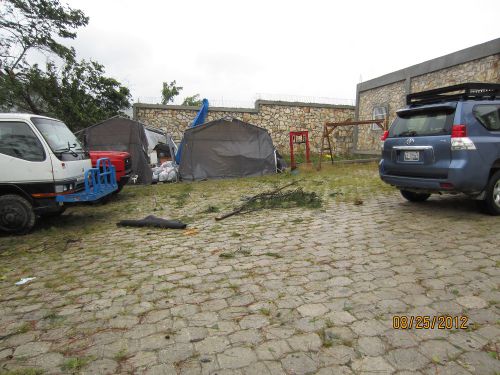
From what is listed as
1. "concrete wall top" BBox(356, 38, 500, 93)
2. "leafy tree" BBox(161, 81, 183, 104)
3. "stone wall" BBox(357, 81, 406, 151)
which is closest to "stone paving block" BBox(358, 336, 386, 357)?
"concrete wall top" BBox(356, 38, 500, 93)

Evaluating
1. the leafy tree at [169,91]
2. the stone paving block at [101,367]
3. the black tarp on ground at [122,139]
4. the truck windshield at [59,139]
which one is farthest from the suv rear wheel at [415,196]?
the leafy tree at [169,91]

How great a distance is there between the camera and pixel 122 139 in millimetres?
11898

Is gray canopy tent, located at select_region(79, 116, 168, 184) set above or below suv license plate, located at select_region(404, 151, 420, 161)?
above

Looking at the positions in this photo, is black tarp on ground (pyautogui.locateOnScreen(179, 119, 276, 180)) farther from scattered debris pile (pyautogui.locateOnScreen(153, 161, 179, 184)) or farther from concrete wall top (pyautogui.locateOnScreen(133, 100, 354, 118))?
concrete wall top (pyautogui.locateOnScreen(133, 100, 354, 118))

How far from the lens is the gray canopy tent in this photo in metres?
11.8

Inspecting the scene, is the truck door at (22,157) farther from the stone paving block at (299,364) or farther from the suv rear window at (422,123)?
the suv rear window at (422,123)

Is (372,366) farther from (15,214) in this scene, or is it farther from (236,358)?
(15,214)

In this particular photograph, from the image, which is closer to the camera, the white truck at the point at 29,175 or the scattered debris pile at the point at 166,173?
the white truck at the point at 29,175

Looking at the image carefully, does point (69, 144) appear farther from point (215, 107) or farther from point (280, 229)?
point (215, 107)

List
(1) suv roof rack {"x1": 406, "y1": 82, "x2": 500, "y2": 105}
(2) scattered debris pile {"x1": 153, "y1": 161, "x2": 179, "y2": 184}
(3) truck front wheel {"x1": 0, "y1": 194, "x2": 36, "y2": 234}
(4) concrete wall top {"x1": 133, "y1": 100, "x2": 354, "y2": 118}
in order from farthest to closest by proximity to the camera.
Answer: (4) concrete wall top {"x1": 133, "y1": 100, "x2": 354, "y2": 118} → (2) scattered debris pile {"x1": 153, "y1": 161, "x2": 179, "y2": 184} → (3) truck front wheel {"x1": 0, "y1": 194, "x2": 36, "y2": 234} → (1) suv roof rack {"x1": 406, "y1": 82, "x2": 500, "y2": 105}

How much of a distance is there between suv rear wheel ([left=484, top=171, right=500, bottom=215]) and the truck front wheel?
7.91 meters

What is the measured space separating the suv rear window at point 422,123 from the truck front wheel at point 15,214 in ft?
22.8

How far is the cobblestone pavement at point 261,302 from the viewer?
82.5 inches

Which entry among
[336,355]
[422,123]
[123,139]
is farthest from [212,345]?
[123,139]
